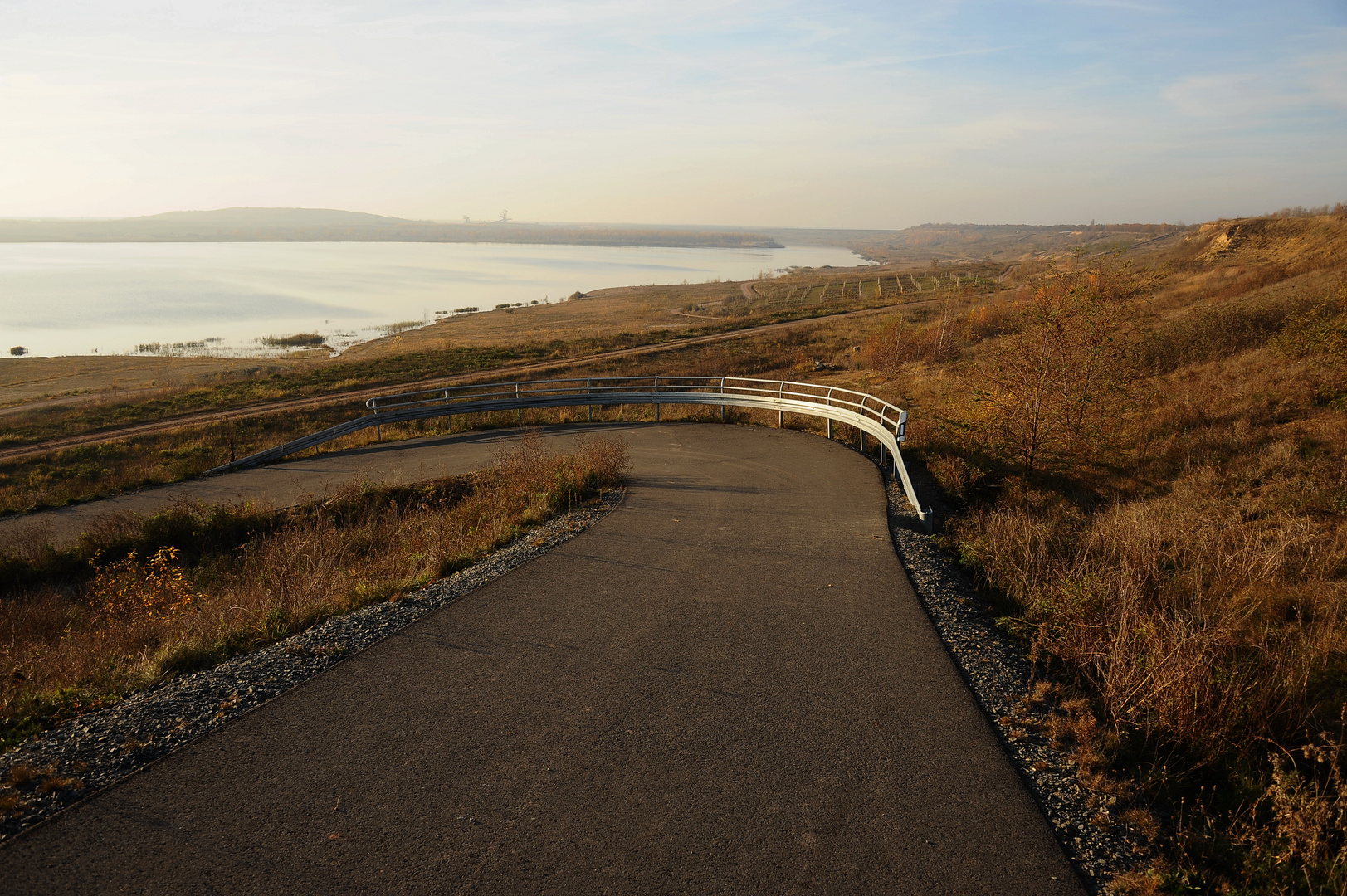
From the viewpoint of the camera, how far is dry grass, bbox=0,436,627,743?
7320 mm

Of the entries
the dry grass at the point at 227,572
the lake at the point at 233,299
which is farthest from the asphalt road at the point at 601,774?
the lake at the point at 233,299

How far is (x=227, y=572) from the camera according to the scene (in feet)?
39.6

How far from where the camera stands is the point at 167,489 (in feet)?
56.5

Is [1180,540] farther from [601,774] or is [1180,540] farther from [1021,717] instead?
[601,774]

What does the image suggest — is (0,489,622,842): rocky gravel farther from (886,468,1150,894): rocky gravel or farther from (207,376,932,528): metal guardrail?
(207,376,932,528): metal guardrail

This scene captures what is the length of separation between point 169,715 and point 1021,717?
7176 mm

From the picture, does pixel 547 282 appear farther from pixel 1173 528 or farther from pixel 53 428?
pixel 1173 528

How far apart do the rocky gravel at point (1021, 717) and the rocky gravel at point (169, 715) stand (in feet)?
19.1

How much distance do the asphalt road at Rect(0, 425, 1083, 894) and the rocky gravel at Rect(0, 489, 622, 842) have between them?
0.75 ft

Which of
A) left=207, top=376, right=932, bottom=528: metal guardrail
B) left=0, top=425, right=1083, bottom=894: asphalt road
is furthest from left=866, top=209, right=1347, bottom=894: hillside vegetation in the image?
left=207, top=376, right=932, bottom=528: metal guardrail

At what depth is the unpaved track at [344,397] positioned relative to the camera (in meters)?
30.5

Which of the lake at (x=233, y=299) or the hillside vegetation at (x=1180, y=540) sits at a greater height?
the lake at (x=233, y=299)

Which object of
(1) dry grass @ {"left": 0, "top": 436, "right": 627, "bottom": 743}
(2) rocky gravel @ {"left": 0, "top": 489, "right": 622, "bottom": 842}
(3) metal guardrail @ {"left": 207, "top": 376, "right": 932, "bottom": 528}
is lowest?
(1) dry grass @ {"left": 0, "top": 436, "right": 627, "bottom": 743}

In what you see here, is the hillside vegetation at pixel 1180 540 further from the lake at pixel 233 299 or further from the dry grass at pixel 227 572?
the lake at pixel 233 299
